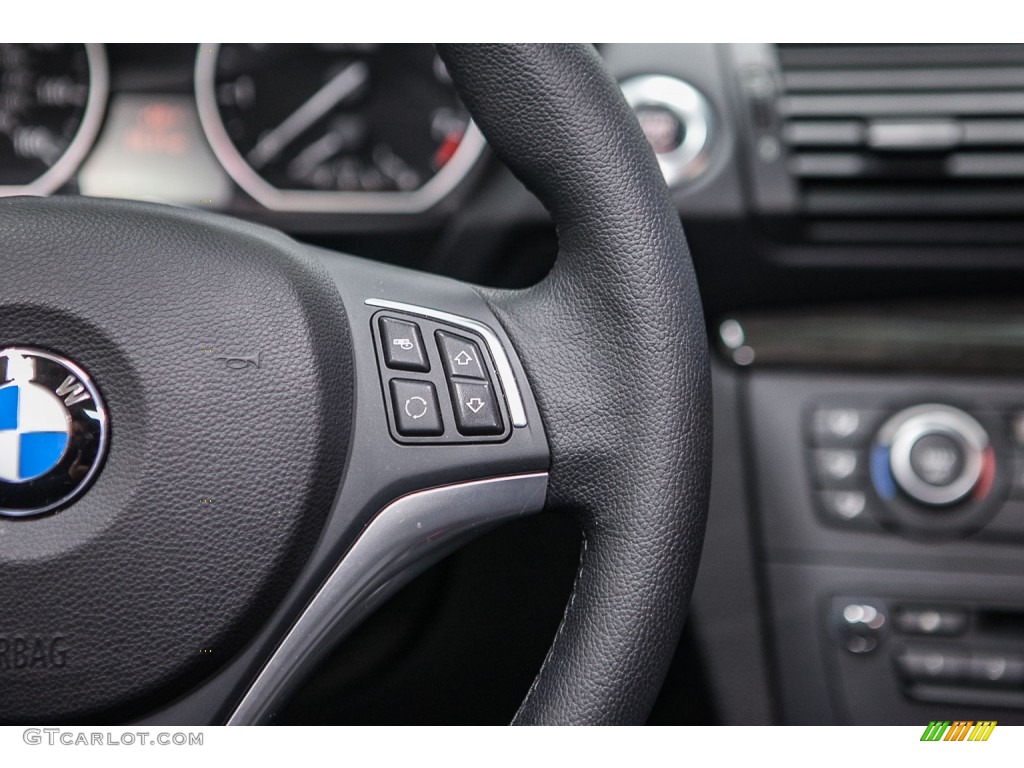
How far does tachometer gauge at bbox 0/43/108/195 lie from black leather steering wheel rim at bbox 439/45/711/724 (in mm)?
624

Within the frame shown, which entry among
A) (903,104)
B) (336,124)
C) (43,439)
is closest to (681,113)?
(903,104)

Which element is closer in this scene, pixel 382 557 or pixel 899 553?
pixel 382 557

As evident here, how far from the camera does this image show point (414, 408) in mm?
658

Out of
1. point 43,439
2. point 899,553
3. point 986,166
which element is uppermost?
point 986,166

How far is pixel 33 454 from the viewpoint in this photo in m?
0.60

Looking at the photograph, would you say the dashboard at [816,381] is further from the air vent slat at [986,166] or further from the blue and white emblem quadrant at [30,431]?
the blue and white emblem quadrant at [30,431]

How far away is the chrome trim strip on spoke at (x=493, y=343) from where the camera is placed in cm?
67

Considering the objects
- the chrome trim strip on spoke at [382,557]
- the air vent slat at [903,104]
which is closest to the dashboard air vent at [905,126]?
the air vent slat at [903,104]

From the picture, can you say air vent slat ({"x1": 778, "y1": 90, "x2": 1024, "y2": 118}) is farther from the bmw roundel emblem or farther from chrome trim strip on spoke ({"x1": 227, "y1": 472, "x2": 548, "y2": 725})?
the bmw roundel emblem

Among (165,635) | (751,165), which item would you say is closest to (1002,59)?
(751,165)

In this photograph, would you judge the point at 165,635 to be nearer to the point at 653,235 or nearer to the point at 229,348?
the point at 229,348

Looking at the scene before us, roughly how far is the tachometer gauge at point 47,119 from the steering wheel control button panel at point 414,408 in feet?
2.30

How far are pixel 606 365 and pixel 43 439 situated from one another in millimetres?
328

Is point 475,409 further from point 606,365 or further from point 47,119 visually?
point 47,119
